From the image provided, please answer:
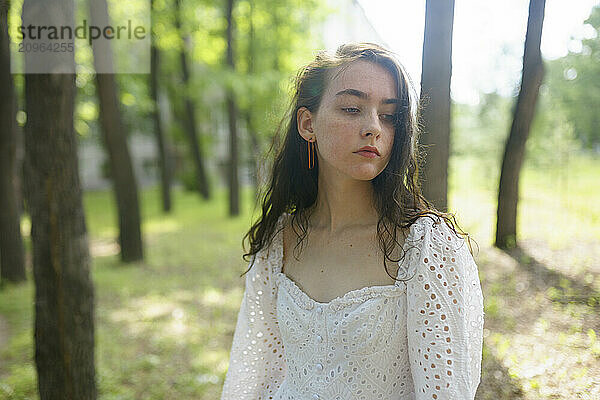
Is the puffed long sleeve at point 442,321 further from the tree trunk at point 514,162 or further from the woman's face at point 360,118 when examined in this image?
the tree trunk at point 514,162

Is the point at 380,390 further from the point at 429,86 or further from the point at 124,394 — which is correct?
the point at 124,394

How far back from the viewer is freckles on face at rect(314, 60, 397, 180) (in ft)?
5.60

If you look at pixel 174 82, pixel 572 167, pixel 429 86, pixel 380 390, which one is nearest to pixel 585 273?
pixel 429 86

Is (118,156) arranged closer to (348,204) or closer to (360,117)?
(348,204)

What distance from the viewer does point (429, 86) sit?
8.18ft

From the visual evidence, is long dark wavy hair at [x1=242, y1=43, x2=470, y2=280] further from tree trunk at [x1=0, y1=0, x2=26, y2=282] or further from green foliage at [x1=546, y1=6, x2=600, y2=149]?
tree trunk at [x1=0, y1=0, x2=26, y2=282]

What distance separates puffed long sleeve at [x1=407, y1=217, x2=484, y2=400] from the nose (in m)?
0.37

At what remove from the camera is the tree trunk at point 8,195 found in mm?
6746

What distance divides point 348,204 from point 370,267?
0.88 ft

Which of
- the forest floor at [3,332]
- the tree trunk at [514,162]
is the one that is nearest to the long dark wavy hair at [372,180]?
the tree trunk at [514,162]

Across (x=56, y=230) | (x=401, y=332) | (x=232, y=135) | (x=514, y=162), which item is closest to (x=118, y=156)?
(x=232, y=135)

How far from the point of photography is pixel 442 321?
1569 mm

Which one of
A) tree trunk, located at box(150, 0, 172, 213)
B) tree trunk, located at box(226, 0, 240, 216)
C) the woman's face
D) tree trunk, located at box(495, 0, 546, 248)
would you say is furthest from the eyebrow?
tree trunk, located at box(226, 0, 240, 216)

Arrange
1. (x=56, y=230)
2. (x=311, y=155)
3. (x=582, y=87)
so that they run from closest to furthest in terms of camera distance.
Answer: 1. (x=311, y=155)
2. (x=56, y=230)
3. (x=582, y=87)
